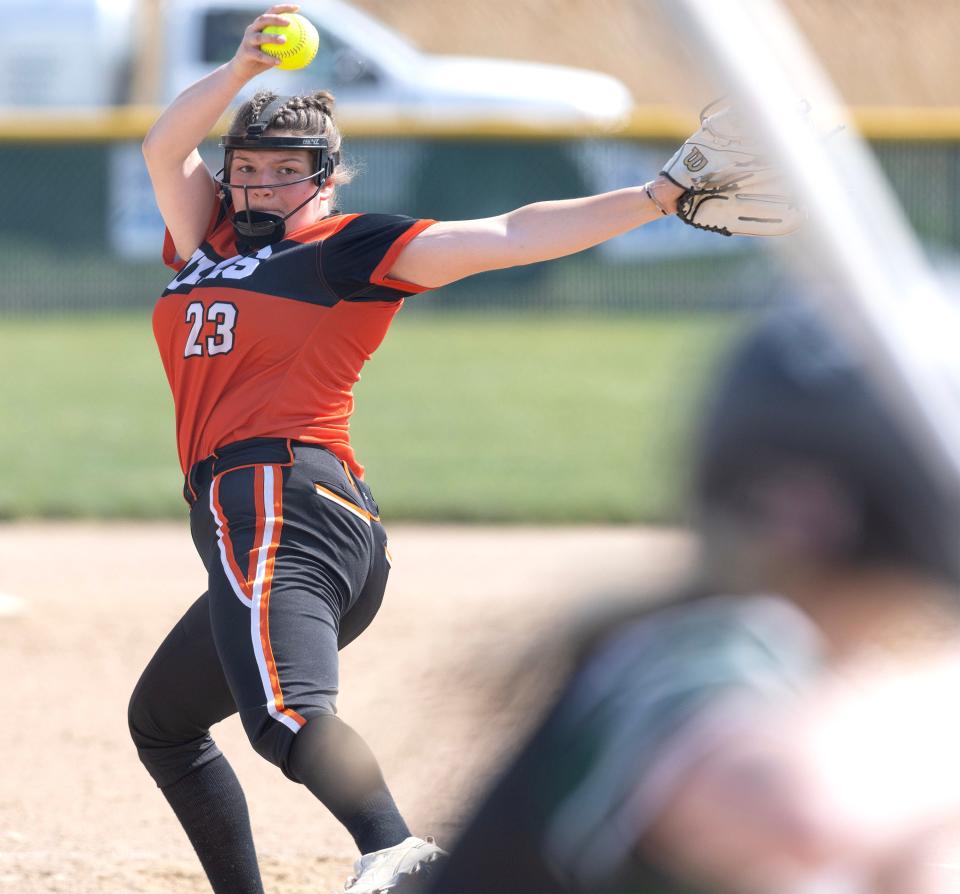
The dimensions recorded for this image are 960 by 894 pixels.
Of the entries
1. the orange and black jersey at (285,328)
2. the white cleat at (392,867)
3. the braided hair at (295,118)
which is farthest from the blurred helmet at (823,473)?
the braided hair at (295,118)

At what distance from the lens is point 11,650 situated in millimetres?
5609

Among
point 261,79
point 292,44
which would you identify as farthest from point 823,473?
point 261,79

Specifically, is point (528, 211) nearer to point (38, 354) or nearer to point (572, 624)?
point (572, 624)

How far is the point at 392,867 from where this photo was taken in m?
2.75

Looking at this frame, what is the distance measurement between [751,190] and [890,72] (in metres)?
27.1

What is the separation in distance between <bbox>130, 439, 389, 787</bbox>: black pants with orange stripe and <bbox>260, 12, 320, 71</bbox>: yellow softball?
0.72 meters

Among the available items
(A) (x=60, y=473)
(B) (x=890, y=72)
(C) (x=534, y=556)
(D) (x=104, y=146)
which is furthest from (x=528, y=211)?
(B) (x=890, y=72)

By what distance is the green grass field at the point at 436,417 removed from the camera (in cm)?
785

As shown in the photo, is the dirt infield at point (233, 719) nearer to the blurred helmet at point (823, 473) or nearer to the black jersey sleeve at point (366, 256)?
the blurred helmet at point (823, 473)

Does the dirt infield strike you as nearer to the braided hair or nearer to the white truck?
the braided hair

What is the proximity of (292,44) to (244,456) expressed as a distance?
2.56 feet

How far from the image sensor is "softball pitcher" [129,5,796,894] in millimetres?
2750

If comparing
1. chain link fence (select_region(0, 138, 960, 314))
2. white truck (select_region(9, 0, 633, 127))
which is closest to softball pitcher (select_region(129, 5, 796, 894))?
white truck (select_region(9, 0, 633, 127))

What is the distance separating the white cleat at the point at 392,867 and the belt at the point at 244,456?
2.41 feet
